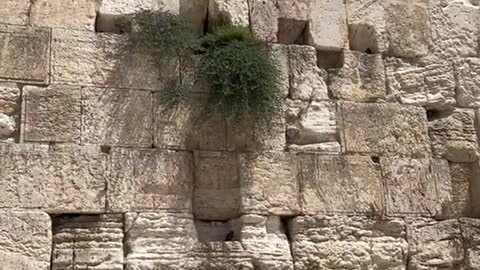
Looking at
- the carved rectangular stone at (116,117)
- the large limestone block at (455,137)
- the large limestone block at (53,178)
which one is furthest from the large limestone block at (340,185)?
the large limestone block at (53,178)

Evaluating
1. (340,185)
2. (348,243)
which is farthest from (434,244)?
(340,185)

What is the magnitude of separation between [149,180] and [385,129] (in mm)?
2101

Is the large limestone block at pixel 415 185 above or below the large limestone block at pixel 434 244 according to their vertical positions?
above

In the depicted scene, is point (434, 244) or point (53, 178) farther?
point (434, 244)

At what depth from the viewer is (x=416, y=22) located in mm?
7105

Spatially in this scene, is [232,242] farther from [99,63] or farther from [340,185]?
[99,63]

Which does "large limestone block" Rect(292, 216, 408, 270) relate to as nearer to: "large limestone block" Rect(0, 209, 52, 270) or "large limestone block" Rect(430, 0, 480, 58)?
"large limestone block" Rect(430, 0, 480, 58)

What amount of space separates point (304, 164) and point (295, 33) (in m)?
1.27

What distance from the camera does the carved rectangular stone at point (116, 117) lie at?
19.4ft

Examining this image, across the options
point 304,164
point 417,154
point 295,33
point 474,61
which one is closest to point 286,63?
point 295,33

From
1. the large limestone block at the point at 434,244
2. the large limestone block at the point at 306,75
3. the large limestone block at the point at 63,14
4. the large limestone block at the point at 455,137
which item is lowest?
the large limestone block at the point at 434,244

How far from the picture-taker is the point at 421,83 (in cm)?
694

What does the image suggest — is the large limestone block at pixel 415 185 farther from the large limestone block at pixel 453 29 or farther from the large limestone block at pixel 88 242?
the large limestone block at pixel 88 242

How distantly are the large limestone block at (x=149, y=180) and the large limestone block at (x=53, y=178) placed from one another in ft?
0.35
